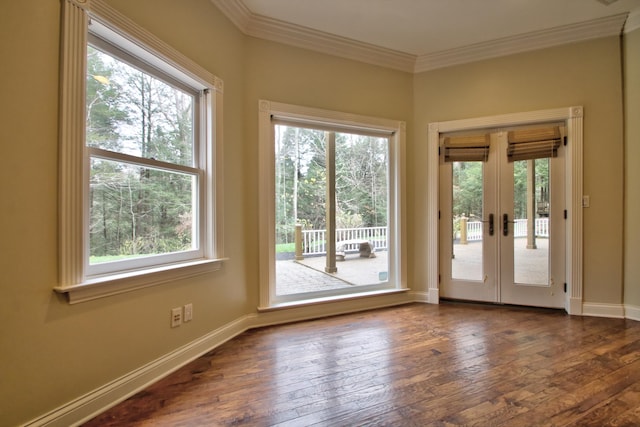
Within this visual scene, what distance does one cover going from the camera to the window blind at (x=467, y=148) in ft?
11.2

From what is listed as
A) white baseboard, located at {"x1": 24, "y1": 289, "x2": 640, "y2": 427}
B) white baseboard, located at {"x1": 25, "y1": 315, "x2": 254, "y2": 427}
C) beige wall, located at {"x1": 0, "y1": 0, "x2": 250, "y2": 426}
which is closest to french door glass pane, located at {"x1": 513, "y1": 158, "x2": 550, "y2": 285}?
white baseboard, located at {"x1": 24, "y1": 289, "x2": 640, "y2": 427}

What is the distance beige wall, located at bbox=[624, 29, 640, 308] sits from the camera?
2.91 metres

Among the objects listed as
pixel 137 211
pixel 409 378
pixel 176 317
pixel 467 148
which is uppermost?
pixel 467 148

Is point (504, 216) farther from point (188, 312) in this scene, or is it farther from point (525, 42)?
point (188, 312)

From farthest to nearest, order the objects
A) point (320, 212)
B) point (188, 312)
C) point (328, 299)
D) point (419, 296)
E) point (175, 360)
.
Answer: point (419, 296), point (320, 212), point (328, 299), point (188, 312), point (175, 360)

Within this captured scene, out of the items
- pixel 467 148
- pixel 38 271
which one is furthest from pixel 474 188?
pixel 38 271

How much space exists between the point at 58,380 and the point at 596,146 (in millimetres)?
4630

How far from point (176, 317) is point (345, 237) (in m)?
1.90

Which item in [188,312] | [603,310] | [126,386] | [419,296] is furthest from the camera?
[419,296]

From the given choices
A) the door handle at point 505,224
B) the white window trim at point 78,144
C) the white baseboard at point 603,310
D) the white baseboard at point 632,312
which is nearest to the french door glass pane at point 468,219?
the door handle at point 505,224

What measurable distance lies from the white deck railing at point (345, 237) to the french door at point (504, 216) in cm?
74

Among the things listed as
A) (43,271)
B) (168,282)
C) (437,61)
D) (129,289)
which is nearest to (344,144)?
(437,61)

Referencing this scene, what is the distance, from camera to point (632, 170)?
9.66ft

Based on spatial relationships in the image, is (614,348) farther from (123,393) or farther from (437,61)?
(123,393)
